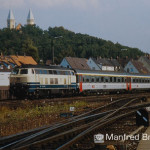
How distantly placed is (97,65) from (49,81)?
268 ft

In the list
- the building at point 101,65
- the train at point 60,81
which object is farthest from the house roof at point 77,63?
the train at point 60,81

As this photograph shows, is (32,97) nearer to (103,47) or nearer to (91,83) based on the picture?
(91,83)

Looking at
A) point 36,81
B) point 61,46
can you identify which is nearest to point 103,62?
point 61,46

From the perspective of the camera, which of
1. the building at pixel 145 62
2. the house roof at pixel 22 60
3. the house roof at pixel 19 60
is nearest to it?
the house roof at pixel 19 60

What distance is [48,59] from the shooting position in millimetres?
154875

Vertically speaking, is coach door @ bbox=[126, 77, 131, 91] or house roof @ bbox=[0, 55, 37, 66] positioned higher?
house roof @ bbox=[0, 55, 37, 66]

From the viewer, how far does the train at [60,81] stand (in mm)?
29562

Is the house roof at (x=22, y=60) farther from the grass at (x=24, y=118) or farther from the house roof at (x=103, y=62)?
the grass at (x=24, y=118)

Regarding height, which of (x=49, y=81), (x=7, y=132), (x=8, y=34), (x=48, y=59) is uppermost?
(x=8, y=34)

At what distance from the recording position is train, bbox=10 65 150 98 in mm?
29562

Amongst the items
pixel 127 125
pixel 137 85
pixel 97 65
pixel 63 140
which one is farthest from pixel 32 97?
pixel 97 65

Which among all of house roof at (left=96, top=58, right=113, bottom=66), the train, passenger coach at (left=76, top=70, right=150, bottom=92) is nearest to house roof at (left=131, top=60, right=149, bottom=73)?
house roof at (left=96, top=58, right=113, bottom=66)

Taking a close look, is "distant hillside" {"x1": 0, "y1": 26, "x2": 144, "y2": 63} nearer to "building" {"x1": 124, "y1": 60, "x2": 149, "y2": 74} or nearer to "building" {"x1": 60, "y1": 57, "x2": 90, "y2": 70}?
"building" {"x1": 124, "y1": 60, "x2": 149, "y2": 74}

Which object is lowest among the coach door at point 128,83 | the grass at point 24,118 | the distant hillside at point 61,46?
the grass at point 24,118
